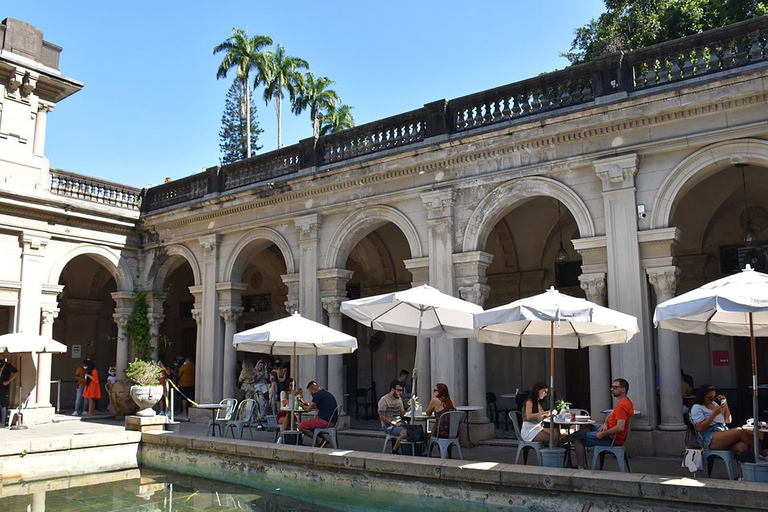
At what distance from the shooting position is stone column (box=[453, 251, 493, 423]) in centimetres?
1177

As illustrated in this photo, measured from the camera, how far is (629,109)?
34.1 ft

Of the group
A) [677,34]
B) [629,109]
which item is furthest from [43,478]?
[677,34]

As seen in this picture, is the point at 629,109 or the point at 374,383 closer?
the point at 629,109

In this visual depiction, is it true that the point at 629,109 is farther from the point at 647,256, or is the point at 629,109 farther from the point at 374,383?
the point at 374,383

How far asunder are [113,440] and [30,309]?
22.2 feet

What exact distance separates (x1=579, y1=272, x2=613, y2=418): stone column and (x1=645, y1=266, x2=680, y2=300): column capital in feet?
2.49

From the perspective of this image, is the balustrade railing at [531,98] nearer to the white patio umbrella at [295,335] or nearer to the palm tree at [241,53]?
the white patio umbrella at [295,335]

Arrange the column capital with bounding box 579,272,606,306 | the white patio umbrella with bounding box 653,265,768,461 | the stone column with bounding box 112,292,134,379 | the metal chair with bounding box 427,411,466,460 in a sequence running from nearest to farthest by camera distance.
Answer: the white patio umbrella with bounding box 653,265,768,461 < the metal chair with bounding box 427,411,466,460 < the column capital with bounding box 579,272,606,306 < the stone column with bounding box 112,292,134,379

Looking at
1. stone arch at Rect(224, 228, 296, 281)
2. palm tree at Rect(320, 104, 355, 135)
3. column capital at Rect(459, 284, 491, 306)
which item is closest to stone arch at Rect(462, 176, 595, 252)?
column capital at Rect(459, 284, 491, 306)

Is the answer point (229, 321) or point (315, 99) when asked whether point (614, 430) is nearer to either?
point (229, 321)

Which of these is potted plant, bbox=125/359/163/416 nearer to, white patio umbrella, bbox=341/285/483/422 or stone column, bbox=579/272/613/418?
white patio umbrella, bbox=341/285/483/422

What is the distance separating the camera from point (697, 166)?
1002 cm

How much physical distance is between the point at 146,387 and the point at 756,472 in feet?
33.6

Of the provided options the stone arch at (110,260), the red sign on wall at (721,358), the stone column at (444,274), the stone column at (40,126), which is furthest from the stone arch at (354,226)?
the stone column at (40,126)
